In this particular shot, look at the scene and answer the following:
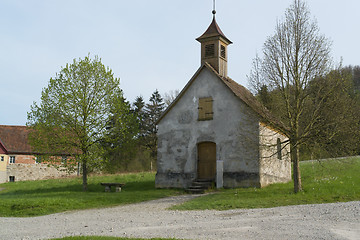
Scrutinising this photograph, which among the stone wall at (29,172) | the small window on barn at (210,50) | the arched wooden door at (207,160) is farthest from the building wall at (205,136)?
the stone wall at (29,172)

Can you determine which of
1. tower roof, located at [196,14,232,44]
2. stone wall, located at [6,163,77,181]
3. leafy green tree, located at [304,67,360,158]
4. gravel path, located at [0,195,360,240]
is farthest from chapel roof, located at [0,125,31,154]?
leafy green tree, located at [304,67,360,158]

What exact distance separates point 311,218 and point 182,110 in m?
13.5

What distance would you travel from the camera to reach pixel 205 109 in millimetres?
21656

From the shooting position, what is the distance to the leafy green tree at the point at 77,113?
68.5 feet

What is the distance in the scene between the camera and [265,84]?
16.2 m

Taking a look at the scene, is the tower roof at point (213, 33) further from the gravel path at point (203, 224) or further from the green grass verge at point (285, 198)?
the gravel path at point (203, 224)

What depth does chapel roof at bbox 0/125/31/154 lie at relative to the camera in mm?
38531

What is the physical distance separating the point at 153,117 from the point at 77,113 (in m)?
31.1

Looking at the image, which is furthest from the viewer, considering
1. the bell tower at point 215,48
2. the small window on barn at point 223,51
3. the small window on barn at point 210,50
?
the small window on barn at point 223,51

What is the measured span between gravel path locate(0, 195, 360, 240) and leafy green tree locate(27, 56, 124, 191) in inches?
324

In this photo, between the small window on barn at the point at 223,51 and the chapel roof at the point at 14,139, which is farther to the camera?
the chapel roof at the point at 14,139

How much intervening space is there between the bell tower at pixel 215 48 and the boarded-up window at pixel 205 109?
7.16 feet

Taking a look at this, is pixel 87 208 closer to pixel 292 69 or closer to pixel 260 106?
pixel 260 106

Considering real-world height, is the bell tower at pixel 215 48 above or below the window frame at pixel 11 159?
above
